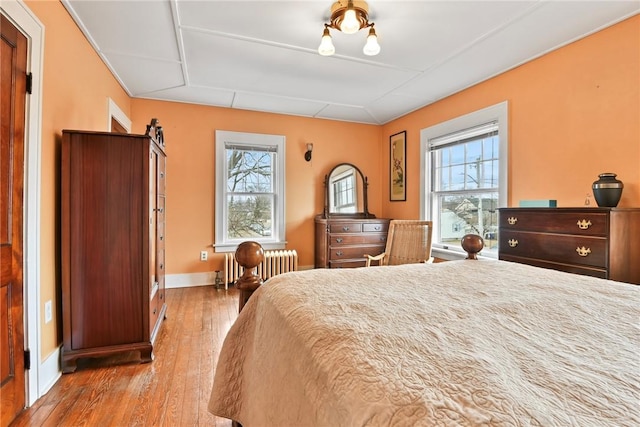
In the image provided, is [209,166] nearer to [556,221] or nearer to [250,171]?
[250,171]

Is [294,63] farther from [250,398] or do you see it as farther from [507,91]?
[250,398]

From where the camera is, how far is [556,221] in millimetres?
2102

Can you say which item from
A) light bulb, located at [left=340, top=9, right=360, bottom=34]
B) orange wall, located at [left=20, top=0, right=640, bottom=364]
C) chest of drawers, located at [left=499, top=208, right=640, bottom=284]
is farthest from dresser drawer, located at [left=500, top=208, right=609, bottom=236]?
light bulb, located at [left=340, top=9, right=360, bottom=34]

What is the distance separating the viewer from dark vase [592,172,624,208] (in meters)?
2.01

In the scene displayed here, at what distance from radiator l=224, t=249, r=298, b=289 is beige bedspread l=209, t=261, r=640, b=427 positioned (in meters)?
2.88

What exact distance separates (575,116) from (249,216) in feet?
12.0

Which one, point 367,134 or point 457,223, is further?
point 367,134

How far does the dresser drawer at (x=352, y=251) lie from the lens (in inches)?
167

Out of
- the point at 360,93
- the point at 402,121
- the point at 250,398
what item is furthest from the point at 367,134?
the point at 250,398

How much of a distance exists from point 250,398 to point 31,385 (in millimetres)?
1471

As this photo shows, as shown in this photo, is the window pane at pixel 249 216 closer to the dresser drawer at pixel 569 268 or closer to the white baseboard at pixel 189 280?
the white baseboard at pixel 189 280

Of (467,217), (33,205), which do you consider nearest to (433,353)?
(33,205)

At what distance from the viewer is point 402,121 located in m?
4.57

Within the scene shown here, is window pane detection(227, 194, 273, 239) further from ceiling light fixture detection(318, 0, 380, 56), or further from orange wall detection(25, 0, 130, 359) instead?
ceiling light fixture detection(318, 0, 380, 56)
